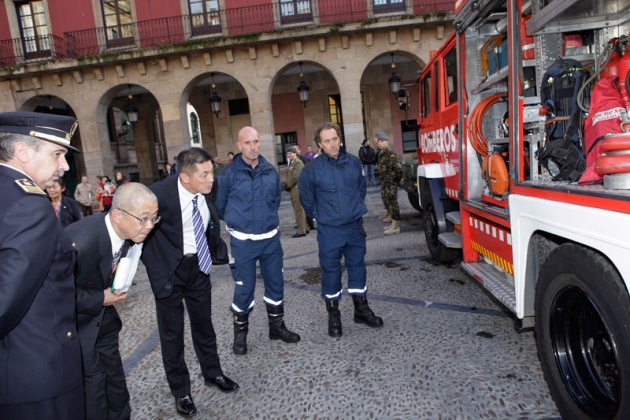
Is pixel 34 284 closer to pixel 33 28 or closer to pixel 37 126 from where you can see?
pixel 37 126

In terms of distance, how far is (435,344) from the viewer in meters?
3.52

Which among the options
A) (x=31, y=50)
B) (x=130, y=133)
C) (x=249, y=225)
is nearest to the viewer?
(x=249, y=225)

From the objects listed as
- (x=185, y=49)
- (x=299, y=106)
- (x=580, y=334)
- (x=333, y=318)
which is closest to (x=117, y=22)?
(x=185, y=49)

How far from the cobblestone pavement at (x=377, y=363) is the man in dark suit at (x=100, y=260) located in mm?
866

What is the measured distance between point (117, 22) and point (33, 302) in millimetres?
19392

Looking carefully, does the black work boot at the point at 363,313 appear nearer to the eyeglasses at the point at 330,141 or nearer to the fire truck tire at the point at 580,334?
the eyeglasses at the point at 330,141

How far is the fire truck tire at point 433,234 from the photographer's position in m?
5.56

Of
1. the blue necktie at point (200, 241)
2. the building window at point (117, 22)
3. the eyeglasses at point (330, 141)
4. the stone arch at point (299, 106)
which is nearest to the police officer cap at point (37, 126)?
the blue necktie at point (200, 241)

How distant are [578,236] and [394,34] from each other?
14.9 meters

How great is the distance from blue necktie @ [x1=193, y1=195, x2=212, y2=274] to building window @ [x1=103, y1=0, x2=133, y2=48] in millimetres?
17148

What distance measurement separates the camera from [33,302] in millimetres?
1529

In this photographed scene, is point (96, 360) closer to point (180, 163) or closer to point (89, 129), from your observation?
point (180, 163)

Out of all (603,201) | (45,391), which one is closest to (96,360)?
(45,391)

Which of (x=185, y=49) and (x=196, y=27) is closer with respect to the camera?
(x=185, y=49)
